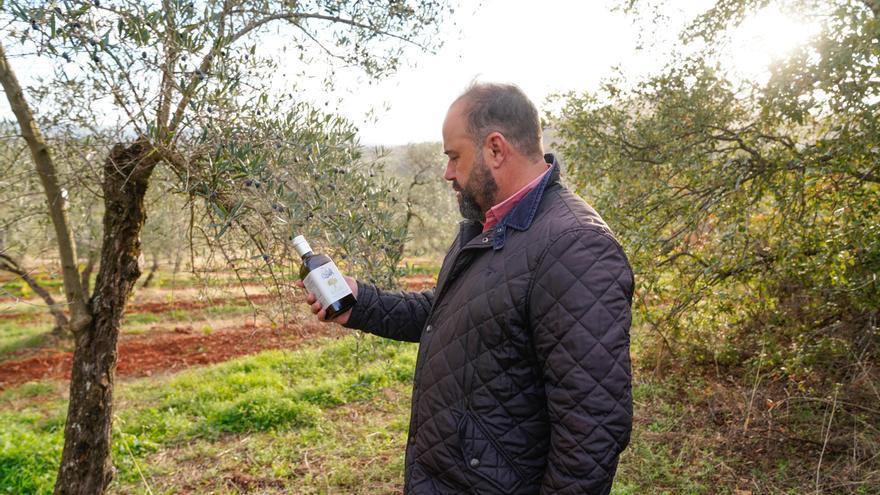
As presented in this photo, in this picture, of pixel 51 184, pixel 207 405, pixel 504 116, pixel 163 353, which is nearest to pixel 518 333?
pixel 504 116

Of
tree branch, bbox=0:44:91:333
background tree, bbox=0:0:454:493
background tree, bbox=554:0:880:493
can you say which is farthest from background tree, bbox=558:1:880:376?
tree branch, bbox=0:44:91:333

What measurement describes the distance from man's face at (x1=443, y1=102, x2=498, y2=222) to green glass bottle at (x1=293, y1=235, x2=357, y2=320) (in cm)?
73

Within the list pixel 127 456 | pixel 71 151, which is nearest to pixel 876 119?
pixel 71 151

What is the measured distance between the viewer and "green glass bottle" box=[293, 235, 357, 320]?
2.38 metres

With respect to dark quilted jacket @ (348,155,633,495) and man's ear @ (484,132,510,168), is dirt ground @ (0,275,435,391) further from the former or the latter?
man's ear @ (484,132,510,168)

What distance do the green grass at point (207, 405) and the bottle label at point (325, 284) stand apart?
5.65 feet

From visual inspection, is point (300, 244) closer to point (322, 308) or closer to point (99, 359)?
point (322, 308)

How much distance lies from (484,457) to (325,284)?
103 centimetres

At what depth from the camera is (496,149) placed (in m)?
2.05

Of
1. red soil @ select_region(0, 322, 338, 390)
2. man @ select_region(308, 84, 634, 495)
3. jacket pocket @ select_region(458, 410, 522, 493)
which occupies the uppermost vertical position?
man @ select_region(308, 84, 634, 495)

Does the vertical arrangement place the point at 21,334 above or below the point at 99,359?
below

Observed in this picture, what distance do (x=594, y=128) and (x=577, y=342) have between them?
15.1 feet

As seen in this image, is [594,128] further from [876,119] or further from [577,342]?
[577,342]

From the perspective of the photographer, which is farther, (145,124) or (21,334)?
(21,334)
